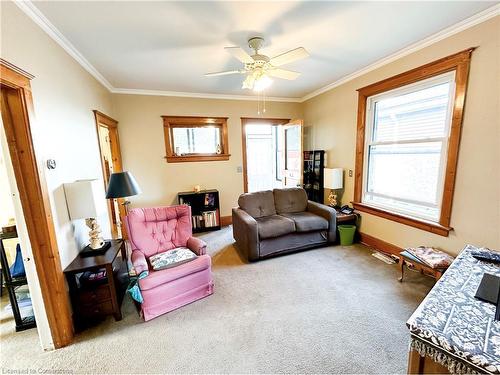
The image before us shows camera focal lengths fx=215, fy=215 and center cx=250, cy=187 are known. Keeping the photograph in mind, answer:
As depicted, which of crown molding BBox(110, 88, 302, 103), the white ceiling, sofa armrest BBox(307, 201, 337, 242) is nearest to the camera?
the white ceiling

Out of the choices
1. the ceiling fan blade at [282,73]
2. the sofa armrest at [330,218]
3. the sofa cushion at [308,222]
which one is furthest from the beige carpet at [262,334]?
the ceiling fan blade at [282,73]

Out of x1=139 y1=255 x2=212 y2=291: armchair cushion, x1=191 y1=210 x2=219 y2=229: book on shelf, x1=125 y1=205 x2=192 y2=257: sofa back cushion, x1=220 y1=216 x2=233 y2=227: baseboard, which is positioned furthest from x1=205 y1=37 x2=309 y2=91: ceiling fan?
x1=220 y1=216 x2=233 y2=227: baseboard

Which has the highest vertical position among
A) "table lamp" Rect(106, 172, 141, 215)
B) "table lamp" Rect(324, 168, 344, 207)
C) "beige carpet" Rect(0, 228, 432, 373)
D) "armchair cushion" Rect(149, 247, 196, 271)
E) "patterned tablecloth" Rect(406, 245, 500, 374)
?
"table lamp" Rect(106, 172, 141, 215)

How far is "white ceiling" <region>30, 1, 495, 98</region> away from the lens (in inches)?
67.9

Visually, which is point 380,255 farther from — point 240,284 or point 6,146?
point 6,146

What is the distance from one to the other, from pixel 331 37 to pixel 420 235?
254 centimetres

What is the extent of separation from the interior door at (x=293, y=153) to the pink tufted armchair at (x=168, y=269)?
2.56m

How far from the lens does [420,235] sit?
266cm

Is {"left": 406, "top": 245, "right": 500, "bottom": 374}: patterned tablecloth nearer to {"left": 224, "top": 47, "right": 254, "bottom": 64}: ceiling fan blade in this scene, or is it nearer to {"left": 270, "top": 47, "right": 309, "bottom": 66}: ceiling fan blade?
{"left": 270, "top": 47, "right": 309, "bottom": 66}: ceiling fan blade

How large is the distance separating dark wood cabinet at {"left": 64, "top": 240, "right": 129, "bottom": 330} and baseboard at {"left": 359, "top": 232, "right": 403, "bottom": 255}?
3.35 meters

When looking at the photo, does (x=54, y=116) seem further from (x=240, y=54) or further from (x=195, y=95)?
(x=195, y=95)

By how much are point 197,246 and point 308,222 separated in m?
1.67

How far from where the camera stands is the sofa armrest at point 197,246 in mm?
2342

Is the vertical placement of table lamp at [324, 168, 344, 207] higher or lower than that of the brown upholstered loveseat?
higher
